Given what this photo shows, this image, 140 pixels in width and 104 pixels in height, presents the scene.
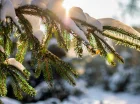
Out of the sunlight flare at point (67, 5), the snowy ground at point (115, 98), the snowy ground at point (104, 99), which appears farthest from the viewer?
the snowy ground at point (115, 98)

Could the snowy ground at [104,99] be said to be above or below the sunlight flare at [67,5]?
below

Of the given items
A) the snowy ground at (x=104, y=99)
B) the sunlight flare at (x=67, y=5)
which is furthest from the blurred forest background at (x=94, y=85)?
the sunlight flare at (x=67, y=5)

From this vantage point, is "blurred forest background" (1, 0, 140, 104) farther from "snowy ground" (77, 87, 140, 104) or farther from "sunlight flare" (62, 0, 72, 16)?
"sunlight flare" (62, 0, 72, 16)

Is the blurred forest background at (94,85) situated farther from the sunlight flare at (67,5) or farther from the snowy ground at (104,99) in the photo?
the sunlight flare at (67,5)

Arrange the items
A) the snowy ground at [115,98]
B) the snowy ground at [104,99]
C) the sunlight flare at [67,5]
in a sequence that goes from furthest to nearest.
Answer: the snowy ground at [115,98], the snowy ground at [104,99], the sunlight flare at [67,5]

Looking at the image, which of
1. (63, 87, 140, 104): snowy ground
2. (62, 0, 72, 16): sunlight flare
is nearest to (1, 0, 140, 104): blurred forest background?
(63, 87, 140, 104): snowy ground

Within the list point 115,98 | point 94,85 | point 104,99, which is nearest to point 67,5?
point 104,99

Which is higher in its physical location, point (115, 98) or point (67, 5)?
point (67, 5)

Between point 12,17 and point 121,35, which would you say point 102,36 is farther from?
point 12,17

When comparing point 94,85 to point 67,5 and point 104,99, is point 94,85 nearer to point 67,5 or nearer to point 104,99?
point 104,99
